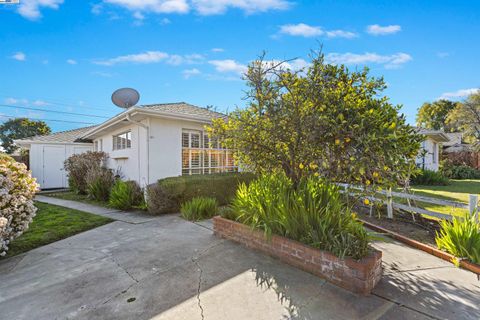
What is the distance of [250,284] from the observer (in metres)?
3.04

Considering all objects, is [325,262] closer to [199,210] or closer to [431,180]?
[199,210]

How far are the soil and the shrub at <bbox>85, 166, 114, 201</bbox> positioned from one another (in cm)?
976

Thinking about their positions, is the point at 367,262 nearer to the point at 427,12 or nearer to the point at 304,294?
the point at 304,294

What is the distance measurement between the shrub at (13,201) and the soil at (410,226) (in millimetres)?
7431

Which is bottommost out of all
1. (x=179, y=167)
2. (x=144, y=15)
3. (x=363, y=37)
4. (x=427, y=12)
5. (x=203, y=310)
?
(x=203, y=310)

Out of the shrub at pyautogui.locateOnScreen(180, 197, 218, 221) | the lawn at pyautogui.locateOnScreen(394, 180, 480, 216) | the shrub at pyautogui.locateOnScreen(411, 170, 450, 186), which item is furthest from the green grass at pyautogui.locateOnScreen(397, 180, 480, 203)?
the shrub at pyautogui.locateOnScreen(180, 197, 218, 221)

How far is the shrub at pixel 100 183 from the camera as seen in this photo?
31.7ft

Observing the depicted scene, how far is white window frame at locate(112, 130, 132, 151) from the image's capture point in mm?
9563

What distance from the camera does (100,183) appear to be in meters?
9.70

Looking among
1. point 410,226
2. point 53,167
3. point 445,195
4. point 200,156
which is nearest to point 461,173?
point 445,195

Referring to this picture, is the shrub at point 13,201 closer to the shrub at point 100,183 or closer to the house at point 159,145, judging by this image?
the house at point 159,145

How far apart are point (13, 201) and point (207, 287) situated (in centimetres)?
384

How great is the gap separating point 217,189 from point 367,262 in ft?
18.4

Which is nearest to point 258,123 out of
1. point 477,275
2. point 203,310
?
point 203,310
